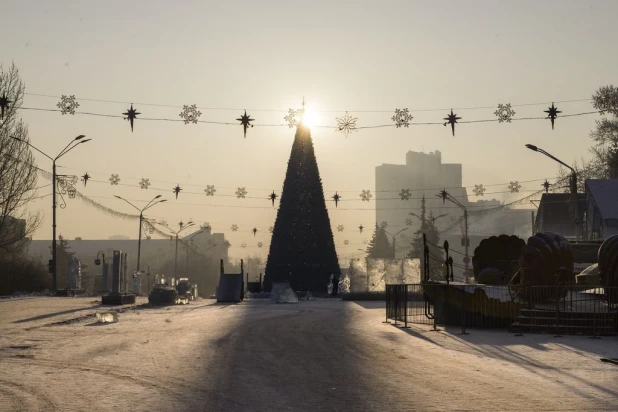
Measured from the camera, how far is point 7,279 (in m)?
51.4

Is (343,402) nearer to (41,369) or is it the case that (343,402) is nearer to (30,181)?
(41,369)

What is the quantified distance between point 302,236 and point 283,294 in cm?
608

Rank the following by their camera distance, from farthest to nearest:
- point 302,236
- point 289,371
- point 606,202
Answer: point 606,202
point 302,236
point 289,371

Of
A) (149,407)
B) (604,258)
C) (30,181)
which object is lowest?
(149,407)

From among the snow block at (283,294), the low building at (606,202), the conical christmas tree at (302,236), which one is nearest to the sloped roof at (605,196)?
the low building at (606,202)

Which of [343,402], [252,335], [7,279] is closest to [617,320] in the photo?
[252,335]

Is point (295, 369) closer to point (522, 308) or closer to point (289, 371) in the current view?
point (289, 371)

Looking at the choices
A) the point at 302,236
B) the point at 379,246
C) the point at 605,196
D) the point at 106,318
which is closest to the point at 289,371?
the point at 106,318

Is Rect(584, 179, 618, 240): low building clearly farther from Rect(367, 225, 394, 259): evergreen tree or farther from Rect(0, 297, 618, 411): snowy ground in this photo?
Rect(367, 225, 394, 259): evergreen tree

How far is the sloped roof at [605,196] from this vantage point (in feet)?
183

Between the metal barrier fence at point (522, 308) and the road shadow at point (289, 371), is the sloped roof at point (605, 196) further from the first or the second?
the road shadow at point (289, 371)

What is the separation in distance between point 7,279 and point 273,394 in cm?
4361

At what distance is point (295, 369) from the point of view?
47.7 ft

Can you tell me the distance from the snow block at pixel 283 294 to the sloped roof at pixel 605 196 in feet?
75.4
